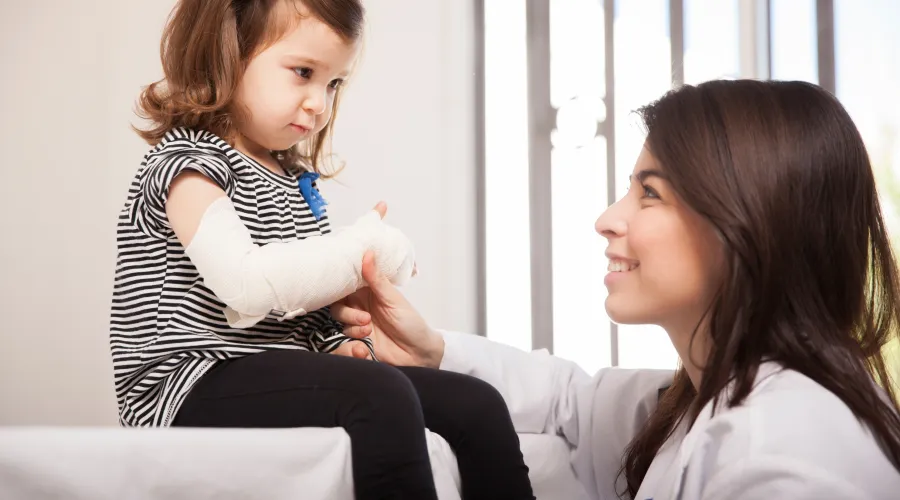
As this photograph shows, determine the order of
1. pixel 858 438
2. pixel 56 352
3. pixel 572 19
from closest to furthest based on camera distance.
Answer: pixel 858 438 → pixel 56 352 → pixel 572 19

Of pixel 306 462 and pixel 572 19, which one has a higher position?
pixel 572 19

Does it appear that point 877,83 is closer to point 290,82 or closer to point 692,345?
point 692,345

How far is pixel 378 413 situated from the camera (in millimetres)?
858

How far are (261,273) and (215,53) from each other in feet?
1.27

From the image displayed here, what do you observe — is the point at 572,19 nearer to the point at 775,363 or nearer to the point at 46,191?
the point at 46,191

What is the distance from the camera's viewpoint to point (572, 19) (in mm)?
2602

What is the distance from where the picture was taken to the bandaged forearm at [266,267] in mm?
911

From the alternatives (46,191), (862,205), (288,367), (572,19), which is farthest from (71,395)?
(862,205)

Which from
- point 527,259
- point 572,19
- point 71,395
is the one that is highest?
point 572,19

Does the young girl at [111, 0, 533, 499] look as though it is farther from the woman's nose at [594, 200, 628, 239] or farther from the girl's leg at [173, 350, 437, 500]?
the woman's nose at [594, 200, 628, 239]

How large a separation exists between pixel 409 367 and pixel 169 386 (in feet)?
1.05

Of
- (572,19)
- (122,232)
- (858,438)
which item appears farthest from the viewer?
(572,19)

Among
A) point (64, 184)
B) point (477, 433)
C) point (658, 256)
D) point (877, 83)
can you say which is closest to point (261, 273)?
point (477, 433)

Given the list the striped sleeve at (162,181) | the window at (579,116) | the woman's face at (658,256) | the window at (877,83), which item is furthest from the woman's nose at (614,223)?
the window at (579,116)
